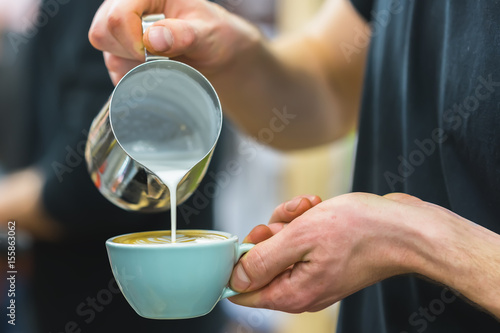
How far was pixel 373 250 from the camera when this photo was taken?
0.57 meters

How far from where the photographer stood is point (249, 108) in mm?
1032

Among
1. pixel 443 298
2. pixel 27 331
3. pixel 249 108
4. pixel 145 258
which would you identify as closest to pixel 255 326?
pixel 27 331

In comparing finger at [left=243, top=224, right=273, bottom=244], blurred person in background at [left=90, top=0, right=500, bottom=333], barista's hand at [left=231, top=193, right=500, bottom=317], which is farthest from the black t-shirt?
finger at [left=243, top=224, right=273, bottom=244]

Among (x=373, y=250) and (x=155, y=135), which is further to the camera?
(x=155, y=135)

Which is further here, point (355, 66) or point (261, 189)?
point (261, 189)

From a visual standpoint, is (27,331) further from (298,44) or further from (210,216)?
(298,44)

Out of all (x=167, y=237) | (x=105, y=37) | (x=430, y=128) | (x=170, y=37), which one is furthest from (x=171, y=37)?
(x=430, y=128)

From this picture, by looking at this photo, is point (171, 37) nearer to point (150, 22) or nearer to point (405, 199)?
point (150, 22)

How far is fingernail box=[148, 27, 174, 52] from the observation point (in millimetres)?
635

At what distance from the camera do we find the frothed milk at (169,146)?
663 millimetres

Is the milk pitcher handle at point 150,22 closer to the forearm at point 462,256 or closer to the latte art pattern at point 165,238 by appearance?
the latte art pattern at point 165,238

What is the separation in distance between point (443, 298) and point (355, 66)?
22.2 inches

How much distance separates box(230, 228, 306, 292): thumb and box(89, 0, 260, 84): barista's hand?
0.26 meters

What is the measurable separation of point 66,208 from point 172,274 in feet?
2.15
